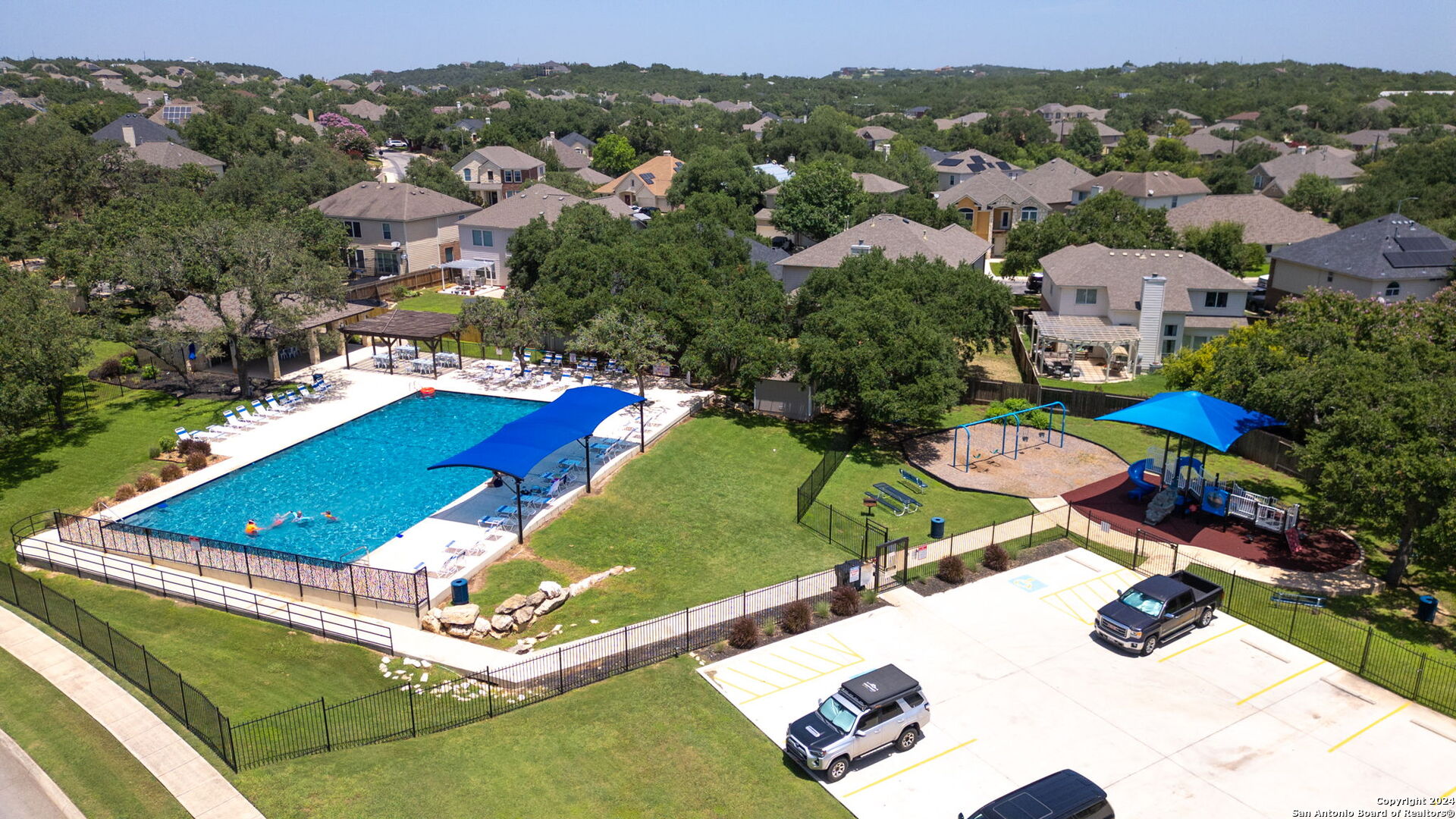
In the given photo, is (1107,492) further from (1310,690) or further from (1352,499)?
(1310,690)

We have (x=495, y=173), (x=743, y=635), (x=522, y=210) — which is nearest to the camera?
(x=743, y=635)

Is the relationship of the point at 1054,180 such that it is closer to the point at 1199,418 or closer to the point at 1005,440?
the point at 1005,440

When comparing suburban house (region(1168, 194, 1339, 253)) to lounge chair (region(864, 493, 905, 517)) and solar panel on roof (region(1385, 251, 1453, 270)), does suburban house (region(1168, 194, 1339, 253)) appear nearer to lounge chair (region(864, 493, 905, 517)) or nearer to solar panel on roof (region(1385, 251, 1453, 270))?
solar panel on roof (region(1385, 251, 1453, 270))

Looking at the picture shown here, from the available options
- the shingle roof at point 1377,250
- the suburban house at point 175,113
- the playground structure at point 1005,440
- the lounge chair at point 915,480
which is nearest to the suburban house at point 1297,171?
the shingle roof at point 1377,250

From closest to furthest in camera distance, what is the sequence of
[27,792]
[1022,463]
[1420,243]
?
[27,792]
[1022,463]
[1420,243]

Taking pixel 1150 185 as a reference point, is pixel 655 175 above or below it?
above

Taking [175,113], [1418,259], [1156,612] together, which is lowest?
[1156,612]

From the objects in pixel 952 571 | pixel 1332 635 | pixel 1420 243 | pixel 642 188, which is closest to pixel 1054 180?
pixel 642 188

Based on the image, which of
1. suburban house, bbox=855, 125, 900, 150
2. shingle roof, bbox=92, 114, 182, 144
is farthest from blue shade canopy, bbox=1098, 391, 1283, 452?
shingle roof, bbox=92, 114, 182, 144
